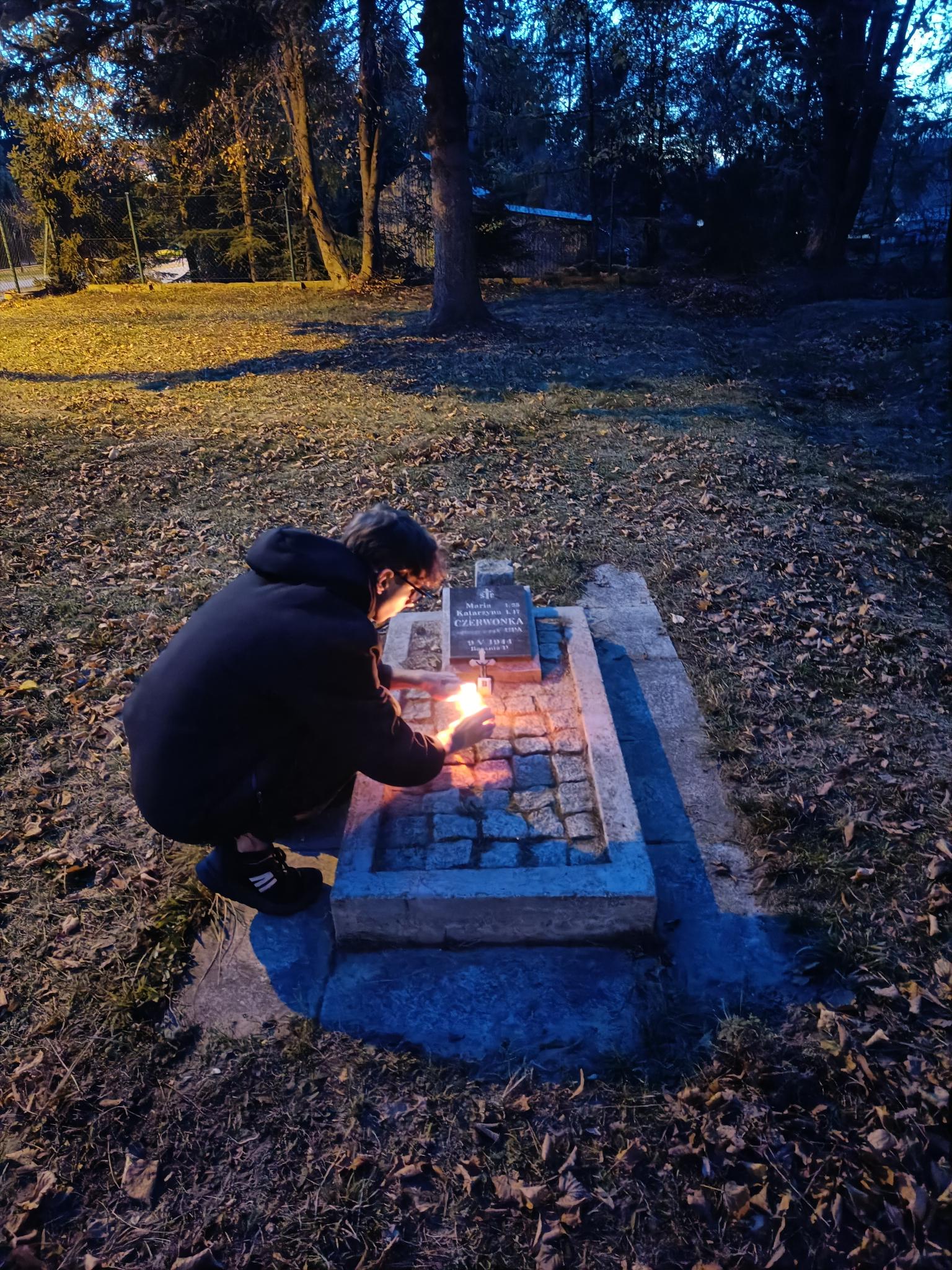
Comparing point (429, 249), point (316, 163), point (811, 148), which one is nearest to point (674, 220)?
point (811, 148)

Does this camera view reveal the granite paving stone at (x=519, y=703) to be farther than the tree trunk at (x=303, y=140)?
No

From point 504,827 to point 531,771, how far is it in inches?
15.9

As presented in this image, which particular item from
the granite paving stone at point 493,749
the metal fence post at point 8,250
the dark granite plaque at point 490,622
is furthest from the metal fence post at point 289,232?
the granite paving stone at point 493,749

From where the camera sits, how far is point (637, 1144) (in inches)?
102

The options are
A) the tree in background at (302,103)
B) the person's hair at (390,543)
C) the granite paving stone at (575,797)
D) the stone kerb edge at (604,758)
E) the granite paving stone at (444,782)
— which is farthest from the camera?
the tree in background at (302,103)

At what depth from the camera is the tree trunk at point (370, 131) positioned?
54.0ft

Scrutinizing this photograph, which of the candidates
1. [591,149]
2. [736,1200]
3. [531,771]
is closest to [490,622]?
[531,771]

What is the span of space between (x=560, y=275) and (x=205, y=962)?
73.5 ft

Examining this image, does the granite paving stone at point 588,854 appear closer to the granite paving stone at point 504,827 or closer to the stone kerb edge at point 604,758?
the stone kerb edge at point 604,758

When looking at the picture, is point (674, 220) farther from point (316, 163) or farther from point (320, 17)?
point (320, 17)

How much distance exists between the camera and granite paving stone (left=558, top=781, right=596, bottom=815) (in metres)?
3.64

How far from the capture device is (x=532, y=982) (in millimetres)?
3117

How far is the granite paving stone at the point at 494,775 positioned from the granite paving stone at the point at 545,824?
0.22 meters

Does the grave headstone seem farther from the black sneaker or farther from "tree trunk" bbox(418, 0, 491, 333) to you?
"tree trunk" bbox(418, 0, 491, 333)
